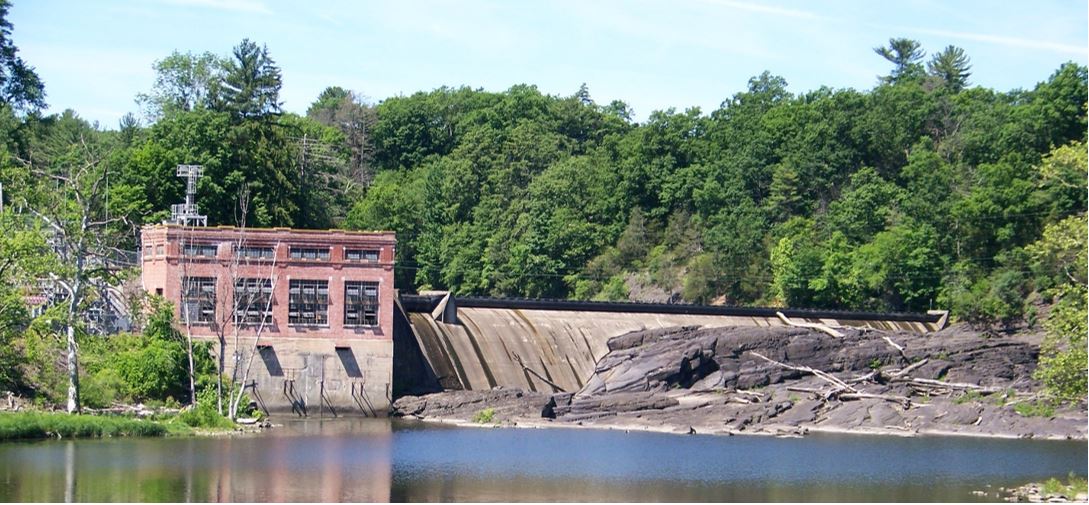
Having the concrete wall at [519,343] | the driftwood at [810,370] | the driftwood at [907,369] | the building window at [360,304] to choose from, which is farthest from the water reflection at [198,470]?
the driftwood at [907,369]

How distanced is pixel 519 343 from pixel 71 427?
119 ft

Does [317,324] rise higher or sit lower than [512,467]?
higher

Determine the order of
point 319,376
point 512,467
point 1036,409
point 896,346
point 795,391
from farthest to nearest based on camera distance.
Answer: point 896,346, point 795,391, point 319,376, point 1036,409, point 512,467

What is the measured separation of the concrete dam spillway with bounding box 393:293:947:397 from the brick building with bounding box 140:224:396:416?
3569mm

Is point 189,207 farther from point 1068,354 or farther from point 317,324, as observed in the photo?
point 1068,354

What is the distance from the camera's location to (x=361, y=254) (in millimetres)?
91000

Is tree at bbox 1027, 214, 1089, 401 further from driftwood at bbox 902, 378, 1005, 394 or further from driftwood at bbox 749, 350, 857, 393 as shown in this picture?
driftwood at bbox 749, 350, 857, 393

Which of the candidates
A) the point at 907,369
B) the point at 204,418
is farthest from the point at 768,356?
the point at 204,418

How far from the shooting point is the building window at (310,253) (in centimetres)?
9012

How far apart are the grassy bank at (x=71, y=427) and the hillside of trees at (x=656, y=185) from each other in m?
22.2

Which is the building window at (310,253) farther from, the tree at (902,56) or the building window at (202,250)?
the tree at (902,56)

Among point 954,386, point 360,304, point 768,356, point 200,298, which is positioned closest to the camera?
point 200,298

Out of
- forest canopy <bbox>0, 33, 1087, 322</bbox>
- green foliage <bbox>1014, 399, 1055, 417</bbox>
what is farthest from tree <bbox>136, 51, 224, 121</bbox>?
green foliage <bbox>1014, 399, 1055, 417</bbox>

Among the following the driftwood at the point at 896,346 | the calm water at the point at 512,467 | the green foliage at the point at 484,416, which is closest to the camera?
the calm water at the point at 512,467
